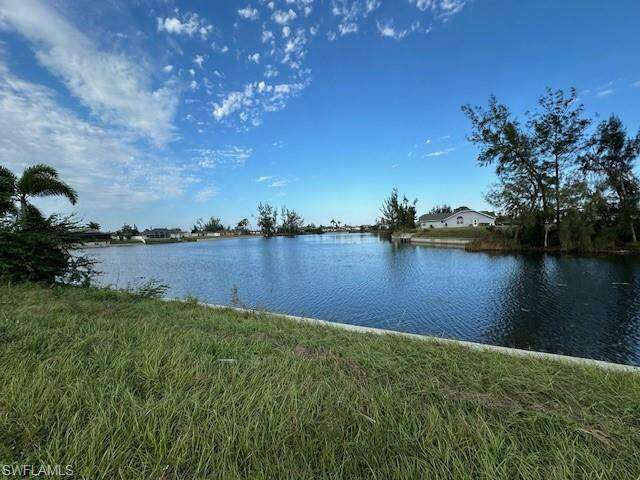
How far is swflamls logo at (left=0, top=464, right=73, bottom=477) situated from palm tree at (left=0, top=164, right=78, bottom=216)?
11.7 m

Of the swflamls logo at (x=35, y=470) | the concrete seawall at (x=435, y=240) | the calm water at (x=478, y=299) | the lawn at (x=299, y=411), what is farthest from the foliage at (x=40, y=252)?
the concrete seawall at (x=435, y=240)

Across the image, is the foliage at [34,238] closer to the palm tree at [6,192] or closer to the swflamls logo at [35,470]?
the palm tree at [6,192]

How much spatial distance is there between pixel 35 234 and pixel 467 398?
1135 cm

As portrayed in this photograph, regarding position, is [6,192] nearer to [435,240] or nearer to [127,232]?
[435,240]

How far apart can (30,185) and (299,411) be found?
44.4 ft

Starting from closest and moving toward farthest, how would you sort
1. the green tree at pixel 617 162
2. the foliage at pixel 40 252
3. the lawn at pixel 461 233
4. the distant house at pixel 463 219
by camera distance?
the foliage at pixel 40 252
the green tree at pixel 617 162
the lawn at pixel 461 233
the distant house at pixel 463 219

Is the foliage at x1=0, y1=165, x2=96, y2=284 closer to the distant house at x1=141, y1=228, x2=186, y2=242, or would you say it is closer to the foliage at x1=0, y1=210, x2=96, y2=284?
the foliage at x1=0, y1=210, x2=96, y2=284

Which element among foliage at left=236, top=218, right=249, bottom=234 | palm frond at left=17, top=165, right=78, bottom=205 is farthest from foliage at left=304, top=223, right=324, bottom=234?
palm frond at left=17, top=165, right=78, bottom=205

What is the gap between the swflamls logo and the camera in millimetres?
1821

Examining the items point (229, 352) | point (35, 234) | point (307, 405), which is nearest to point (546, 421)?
point (307, 405)

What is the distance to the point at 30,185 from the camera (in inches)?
424

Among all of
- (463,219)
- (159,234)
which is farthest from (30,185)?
(159,234)

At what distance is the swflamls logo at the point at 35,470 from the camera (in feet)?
5.98

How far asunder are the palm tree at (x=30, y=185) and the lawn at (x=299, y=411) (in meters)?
9.09
